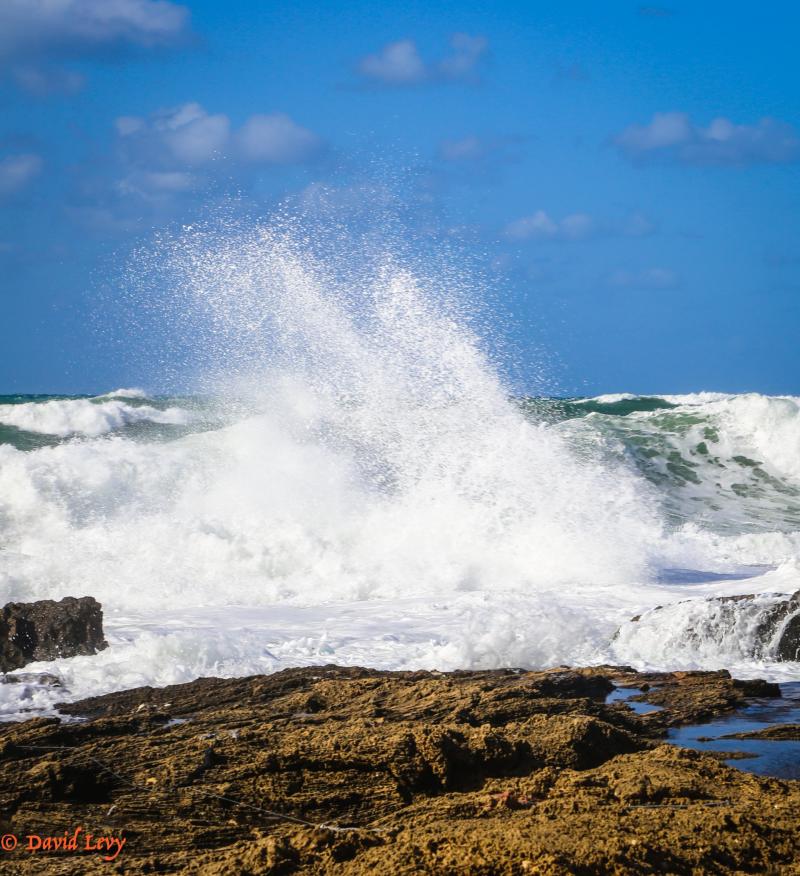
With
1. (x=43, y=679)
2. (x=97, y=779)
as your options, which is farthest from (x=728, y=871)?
(x=43, y=679)

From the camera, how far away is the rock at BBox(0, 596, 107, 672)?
882 cm

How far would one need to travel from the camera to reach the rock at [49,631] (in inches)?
347

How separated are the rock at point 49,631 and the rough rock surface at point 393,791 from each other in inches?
84.5

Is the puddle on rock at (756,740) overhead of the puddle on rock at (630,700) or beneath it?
beneath

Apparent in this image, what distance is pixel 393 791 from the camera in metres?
4.95

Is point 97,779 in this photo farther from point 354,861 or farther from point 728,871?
point 728,871

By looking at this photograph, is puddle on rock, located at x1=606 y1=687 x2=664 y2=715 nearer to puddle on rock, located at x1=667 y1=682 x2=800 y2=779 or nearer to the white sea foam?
puddle on rock, located at x1=667 y1=682 x2=800 y2=779

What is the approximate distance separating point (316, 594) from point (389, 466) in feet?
14.2

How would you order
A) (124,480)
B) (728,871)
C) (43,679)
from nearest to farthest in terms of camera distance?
(728,871) → (43,679) → (124,480)

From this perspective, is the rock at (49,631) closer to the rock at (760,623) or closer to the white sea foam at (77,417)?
the rock at (760,623)

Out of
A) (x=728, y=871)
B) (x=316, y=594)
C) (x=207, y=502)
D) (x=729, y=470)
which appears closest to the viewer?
(x=728, y=871)

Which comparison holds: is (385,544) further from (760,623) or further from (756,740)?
(756,740)

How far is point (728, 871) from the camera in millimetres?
3912

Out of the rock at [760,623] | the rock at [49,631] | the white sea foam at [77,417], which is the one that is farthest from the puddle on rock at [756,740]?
the white sea foam at [77,417]
